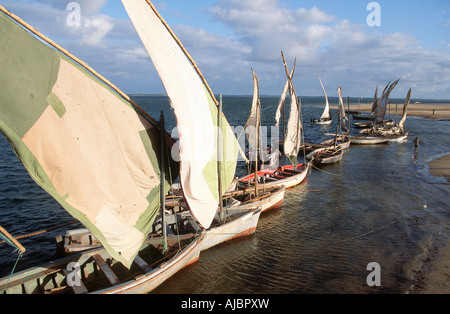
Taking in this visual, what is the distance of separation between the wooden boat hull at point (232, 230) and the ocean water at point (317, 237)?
1.54ft

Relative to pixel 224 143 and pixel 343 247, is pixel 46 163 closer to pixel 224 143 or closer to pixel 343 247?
pixel 224 143

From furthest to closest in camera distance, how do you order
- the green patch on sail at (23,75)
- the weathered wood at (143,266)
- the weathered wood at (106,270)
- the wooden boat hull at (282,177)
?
the wooden boat hull at (282,177) < the weathered wood at (143,266) < the weathered wood at (106,270) < the green patch on sail at (23,75)

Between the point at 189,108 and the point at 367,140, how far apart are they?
148 ft

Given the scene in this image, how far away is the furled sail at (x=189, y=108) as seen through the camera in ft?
30.3

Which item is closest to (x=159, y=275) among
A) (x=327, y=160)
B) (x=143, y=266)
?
(x=143, y=266)

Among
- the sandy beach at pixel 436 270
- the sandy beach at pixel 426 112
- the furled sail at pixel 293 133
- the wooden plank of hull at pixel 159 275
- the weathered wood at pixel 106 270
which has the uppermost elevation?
the sandy beach at pixel 426 112

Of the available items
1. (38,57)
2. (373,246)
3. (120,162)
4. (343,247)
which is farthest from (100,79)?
(373,246)

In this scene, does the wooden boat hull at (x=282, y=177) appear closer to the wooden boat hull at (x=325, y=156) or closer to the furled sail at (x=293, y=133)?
the furled sail at (x=293, y=133)

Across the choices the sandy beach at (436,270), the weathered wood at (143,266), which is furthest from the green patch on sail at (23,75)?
the sandy beach at (436,270)

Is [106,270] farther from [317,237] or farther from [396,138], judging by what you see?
[396,138]

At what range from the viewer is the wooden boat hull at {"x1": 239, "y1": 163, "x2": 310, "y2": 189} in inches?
907

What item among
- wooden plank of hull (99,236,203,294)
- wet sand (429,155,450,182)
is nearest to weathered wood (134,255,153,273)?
wooden plank of hull (99,236,203,294)

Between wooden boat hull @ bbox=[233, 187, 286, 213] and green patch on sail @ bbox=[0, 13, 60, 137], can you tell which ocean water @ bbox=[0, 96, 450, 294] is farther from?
green patch on sail @ bbox=[0, 13, 60, 137]
